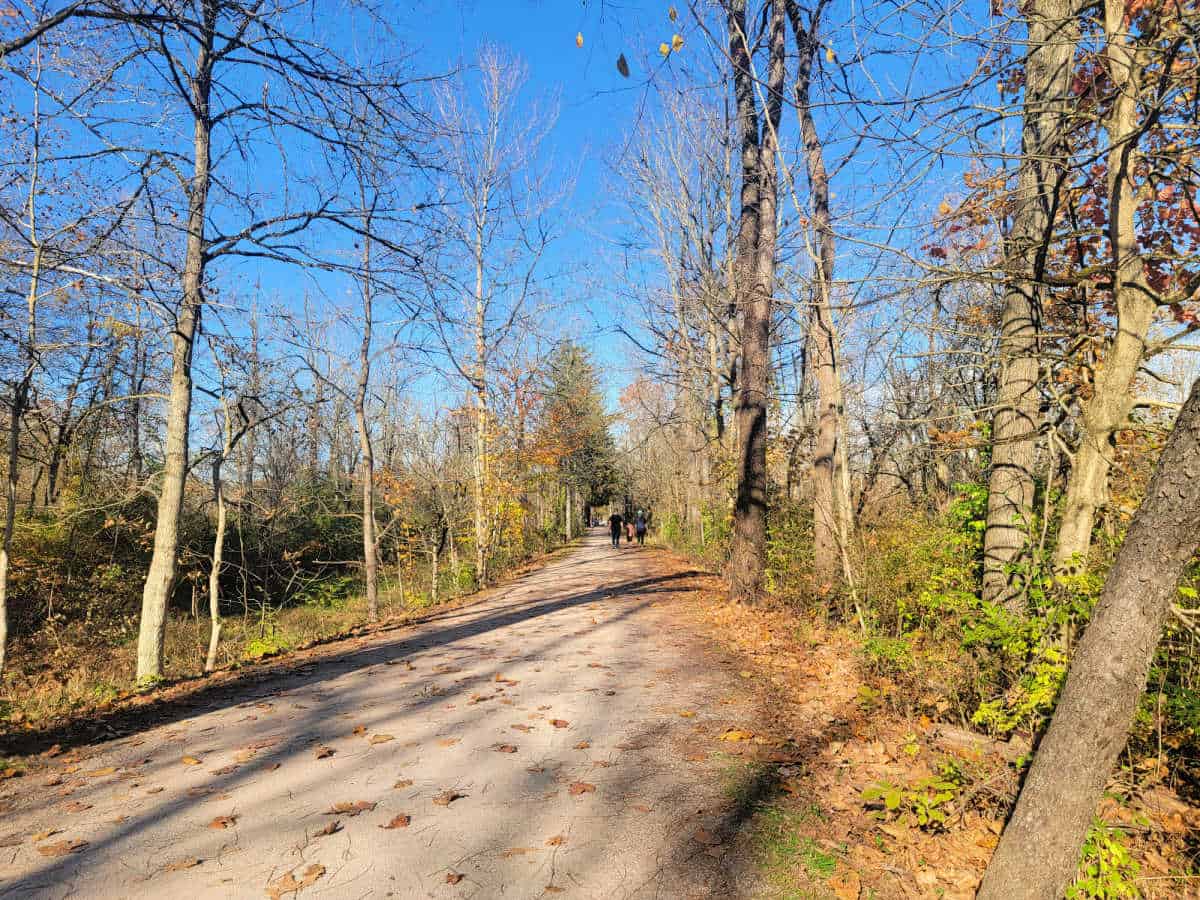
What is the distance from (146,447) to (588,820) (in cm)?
1855

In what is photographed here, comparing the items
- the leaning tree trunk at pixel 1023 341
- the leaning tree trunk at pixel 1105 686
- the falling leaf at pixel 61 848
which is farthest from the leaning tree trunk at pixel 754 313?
the falling leaf at pixel 61 848

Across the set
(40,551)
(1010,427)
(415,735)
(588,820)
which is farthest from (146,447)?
(1010,427)

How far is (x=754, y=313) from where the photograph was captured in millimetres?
10414

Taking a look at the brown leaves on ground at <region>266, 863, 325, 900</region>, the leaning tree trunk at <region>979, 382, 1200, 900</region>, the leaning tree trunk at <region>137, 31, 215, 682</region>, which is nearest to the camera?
the leaning tree trunk at <region>979, 382, 1200, 900</region>

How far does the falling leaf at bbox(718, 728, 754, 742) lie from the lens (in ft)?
15.4

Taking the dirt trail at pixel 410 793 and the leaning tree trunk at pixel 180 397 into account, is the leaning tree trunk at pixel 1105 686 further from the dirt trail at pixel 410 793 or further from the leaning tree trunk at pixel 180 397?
the leaning tree trunk at pixel 180 397

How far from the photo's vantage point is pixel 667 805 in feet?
11.9

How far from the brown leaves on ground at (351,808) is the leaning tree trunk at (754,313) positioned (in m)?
7.21

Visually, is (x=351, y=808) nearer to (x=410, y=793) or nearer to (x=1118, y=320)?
(x=410, y=793)

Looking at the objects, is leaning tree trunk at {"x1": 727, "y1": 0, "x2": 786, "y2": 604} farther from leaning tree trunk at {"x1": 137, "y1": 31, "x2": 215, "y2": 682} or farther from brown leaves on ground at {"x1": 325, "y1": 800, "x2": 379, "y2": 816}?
leaning tree trunk at {"x1": 137, "y1": 31, "x2": 215, "y2": 682}

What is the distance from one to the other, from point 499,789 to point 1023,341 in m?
5.52

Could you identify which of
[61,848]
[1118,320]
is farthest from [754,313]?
[61,848]

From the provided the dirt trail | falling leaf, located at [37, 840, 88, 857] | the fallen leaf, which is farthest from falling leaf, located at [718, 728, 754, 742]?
falling leaf, located at [37, 840, 88, 857]

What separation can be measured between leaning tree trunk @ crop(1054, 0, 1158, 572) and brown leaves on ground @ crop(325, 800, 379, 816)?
4.70 m
